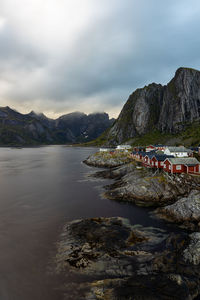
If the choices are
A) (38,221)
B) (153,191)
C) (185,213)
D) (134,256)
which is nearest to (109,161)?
(153,191)

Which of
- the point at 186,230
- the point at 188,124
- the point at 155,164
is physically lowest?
the point at 186,230

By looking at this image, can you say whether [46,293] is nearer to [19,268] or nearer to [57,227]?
[19,268]

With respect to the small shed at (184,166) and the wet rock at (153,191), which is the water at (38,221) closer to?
the wet rock at (153,191)

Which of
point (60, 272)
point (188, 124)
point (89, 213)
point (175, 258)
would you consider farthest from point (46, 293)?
point (188, 124)

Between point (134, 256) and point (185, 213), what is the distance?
45.6 ft

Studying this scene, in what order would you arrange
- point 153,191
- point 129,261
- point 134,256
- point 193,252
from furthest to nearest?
point 153,191
point 134,256
point 193,252
point 129,261

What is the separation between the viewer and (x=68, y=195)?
43031 millimetres

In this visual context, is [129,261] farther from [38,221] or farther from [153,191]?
[153,191]

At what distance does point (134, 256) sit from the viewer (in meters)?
18.7

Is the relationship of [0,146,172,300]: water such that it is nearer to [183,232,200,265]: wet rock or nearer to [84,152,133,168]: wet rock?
[183,232,200,265]: wet rock

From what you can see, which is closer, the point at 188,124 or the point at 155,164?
the point at 155,164

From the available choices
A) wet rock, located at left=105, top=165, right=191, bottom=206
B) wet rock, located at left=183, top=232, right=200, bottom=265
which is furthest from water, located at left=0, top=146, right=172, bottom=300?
wet rock, located at left=183, top=232, right=200, bottom=265

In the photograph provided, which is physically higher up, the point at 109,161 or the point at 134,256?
the point at 109,161

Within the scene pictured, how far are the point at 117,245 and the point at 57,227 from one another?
1069 centimetres
